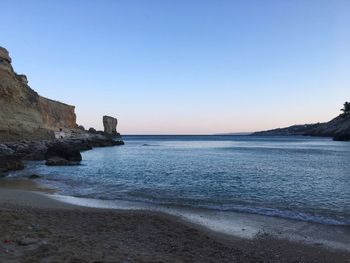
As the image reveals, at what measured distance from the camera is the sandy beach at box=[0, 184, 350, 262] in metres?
8.16

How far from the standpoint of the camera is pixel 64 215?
43.8 feet

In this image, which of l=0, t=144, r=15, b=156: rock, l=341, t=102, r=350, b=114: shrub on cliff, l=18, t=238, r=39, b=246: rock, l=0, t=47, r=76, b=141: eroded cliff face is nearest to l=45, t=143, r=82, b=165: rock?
l=0, t=144, r=15, b=156: rock

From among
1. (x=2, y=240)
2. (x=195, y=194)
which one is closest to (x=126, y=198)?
(x=195, y=194)

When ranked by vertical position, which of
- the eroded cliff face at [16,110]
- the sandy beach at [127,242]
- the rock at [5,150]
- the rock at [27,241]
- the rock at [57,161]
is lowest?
the sandy beach at [127,242]

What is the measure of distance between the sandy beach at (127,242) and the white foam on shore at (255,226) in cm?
59

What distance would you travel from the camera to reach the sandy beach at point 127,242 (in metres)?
8.16

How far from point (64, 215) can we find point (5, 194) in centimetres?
717

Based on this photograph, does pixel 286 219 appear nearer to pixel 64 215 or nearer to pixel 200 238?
pixel 200 238

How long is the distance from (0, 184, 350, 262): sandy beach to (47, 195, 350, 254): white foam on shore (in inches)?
23.4

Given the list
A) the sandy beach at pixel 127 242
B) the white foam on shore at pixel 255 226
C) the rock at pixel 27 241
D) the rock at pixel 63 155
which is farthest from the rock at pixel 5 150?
the rock at pixel 27 241

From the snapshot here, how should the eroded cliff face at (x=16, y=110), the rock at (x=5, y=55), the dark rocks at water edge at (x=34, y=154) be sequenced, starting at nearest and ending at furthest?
the dark rocks at water edge at (x=34, y=154), the eroded cliff face at (x=16, y=110), the rock at (x=5, y=55)

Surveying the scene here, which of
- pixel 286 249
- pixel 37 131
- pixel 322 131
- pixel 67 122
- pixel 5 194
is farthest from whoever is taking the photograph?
pixel 322 131

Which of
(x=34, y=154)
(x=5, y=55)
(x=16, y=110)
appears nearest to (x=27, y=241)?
(x=34, y=154)

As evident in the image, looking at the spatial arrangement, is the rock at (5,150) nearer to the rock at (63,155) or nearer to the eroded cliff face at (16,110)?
the rock at (63,155)
